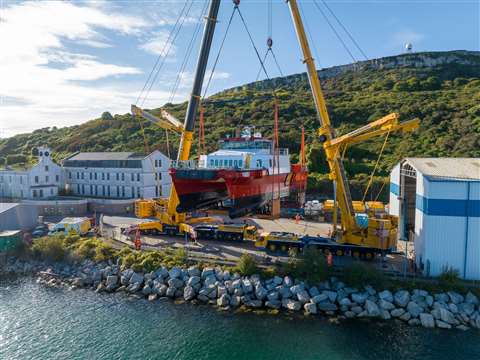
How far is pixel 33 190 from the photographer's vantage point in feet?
119

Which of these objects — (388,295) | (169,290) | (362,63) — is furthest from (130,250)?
(362,63)

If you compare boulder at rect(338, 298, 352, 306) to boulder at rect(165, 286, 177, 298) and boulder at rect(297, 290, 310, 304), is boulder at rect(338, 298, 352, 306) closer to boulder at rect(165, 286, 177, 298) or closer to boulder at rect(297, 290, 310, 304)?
boulder at rect(297, 290, 310, 304)

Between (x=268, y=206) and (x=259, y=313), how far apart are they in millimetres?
12036

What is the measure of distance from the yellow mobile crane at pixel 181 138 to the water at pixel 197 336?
712cm

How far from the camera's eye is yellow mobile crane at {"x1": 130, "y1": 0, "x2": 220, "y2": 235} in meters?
22.1

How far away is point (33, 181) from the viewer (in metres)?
36.3

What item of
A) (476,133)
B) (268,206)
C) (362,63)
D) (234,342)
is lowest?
(234,342)

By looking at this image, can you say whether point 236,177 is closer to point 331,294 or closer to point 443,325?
point 331,294

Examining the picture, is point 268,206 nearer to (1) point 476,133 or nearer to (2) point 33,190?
(2) point 33,190

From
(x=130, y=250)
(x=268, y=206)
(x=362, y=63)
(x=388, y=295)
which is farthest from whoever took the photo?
(x=362, y=63)

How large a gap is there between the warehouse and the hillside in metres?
27.0

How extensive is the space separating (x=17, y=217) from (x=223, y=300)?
1942 centimetres

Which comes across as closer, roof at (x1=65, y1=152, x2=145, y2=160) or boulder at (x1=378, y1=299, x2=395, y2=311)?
boulder at (x1=378, y1=299, x2=395, y2=311)

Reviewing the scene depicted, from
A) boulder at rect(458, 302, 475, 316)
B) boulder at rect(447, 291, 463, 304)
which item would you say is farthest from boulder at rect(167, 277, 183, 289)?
boulder at rect(458, 302, 475, 316)
